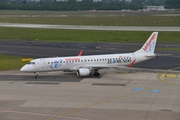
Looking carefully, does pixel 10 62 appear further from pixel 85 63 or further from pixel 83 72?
pixel 83 72

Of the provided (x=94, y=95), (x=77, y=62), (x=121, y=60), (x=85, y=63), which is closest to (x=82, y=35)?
(x=121, y=60)

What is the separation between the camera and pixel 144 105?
42.8m

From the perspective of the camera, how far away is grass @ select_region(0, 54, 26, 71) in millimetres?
68312

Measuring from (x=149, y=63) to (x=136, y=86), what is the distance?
63.1 ft

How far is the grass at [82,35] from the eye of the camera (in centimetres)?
10625

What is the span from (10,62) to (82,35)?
44268 millimetres

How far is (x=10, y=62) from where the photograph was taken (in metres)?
72.9

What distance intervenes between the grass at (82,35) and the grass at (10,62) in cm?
3077

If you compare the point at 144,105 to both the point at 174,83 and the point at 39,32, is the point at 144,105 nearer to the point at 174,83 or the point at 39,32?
the point at 174,83

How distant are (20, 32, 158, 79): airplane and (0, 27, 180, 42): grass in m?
40.1

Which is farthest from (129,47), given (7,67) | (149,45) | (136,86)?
(136,86)

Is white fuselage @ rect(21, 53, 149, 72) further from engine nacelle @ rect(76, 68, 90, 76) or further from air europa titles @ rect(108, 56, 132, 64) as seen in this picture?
engine nacelle @ rect(76, 68, 90, 76)

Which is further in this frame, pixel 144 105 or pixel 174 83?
pixel 174 83

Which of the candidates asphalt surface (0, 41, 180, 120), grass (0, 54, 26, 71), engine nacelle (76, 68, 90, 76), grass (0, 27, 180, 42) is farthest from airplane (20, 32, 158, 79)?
grass (0, 27, 180, 42)
